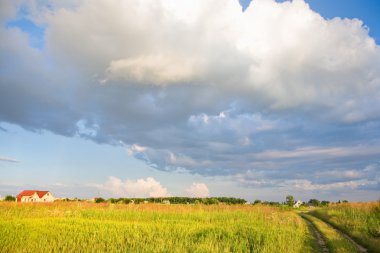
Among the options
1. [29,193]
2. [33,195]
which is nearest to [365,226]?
[33,195]

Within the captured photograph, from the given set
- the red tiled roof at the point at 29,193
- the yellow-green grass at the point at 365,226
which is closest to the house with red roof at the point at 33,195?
the red tiled roof at the point at 29,193

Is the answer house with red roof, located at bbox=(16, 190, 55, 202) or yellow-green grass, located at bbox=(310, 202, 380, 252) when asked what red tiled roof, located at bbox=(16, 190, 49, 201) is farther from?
yellow-green grass, located at bbox=(310, 202, 380, 252)

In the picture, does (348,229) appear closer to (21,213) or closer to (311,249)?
(311,249)

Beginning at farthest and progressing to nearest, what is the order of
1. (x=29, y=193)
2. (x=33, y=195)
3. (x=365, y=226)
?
(x=29, y=193) < (x=33, y=195) < (x=365, y=226)

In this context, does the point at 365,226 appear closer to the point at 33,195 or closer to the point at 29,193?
the point at 33,195

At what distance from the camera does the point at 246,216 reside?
28891 mm

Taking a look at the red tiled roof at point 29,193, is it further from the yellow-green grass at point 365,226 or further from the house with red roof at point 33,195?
the yellow-green grass at point 365,226

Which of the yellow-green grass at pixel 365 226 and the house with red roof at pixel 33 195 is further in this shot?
the house with red roof at pixel 33 195

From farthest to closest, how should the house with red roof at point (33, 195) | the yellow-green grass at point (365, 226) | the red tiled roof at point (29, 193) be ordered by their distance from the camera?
the red tiled roof at point (29, 193) < the house with red roof at point (33, 195) < the yellow-green grass at point (365, 226)

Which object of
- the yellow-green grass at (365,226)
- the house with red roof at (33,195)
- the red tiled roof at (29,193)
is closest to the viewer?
the yellow-green grass at (365,226)

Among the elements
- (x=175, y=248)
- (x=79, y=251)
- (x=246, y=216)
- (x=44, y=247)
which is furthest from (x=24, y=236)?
(x=246, y=216)

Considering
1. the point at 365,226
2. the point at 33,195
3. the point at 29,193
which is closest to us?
the point at 365,226

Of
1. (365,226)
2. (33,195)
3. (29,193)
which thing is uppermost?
(29,193)

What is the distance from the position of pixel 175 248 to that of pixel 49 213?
1770 cm
